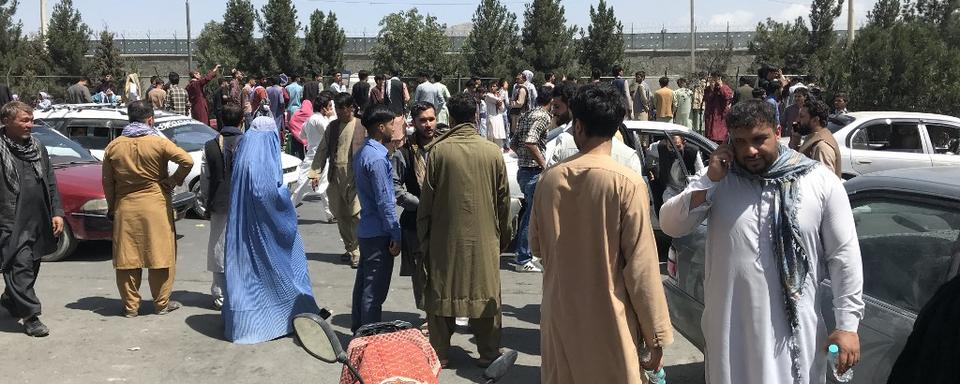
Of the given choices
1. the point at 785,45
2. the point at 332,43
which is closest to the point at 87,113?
the point at 332,43

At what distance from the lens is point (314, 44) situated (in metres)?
40.1

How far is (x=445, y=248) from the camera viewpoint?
5594mm

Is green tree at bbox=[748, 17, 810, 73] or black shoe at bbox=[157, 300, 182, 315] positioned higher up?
green tree at bbox=[748, 17, 810, 73]

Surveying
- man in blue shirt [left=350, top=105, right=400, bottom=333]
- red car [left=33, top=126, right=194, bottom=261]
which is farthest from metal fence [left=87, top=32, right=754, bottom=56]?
man in blue shirt [left=350, top=105, right=400, bottom=333]

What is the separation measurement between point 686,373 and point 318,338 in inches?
149

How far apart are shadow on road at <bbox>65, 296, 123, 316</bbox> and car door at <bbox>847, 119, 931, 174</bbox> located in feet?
29.1

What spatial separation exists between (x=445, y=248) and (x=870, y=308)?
2526mm

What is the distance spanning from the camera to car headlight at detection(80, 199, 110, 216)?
9414 mm

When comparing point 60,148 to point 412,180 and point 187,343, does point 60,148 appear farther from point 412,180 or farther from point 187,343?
point 412,180

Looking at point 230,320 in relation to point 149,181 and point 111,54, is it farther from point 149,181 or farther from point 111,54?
point 111,54

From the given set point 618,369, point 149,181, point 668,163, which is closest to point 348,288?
point 149,181

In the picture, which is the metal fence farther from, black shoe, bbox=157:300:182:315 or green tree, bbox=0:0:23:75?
black shoe, bbox=157:300:182:315

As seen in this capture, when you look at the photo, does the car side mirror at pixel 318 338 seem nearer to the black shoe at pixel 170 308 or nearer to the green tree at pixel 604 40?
the black shoe at pixel 170 308

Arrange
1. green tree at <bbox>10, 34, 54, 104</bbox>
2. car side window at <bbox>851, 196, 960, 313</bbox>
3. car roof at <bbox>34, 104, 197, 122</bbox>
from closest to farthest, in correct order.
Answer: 1. car side window at <bbox>851, 196, 960, 313</bbox>
2. car roof at <bbox>34, 104, 197, 122</bbox>
3. green tree at <bbox>10, 34, 54, 104</bbox>
